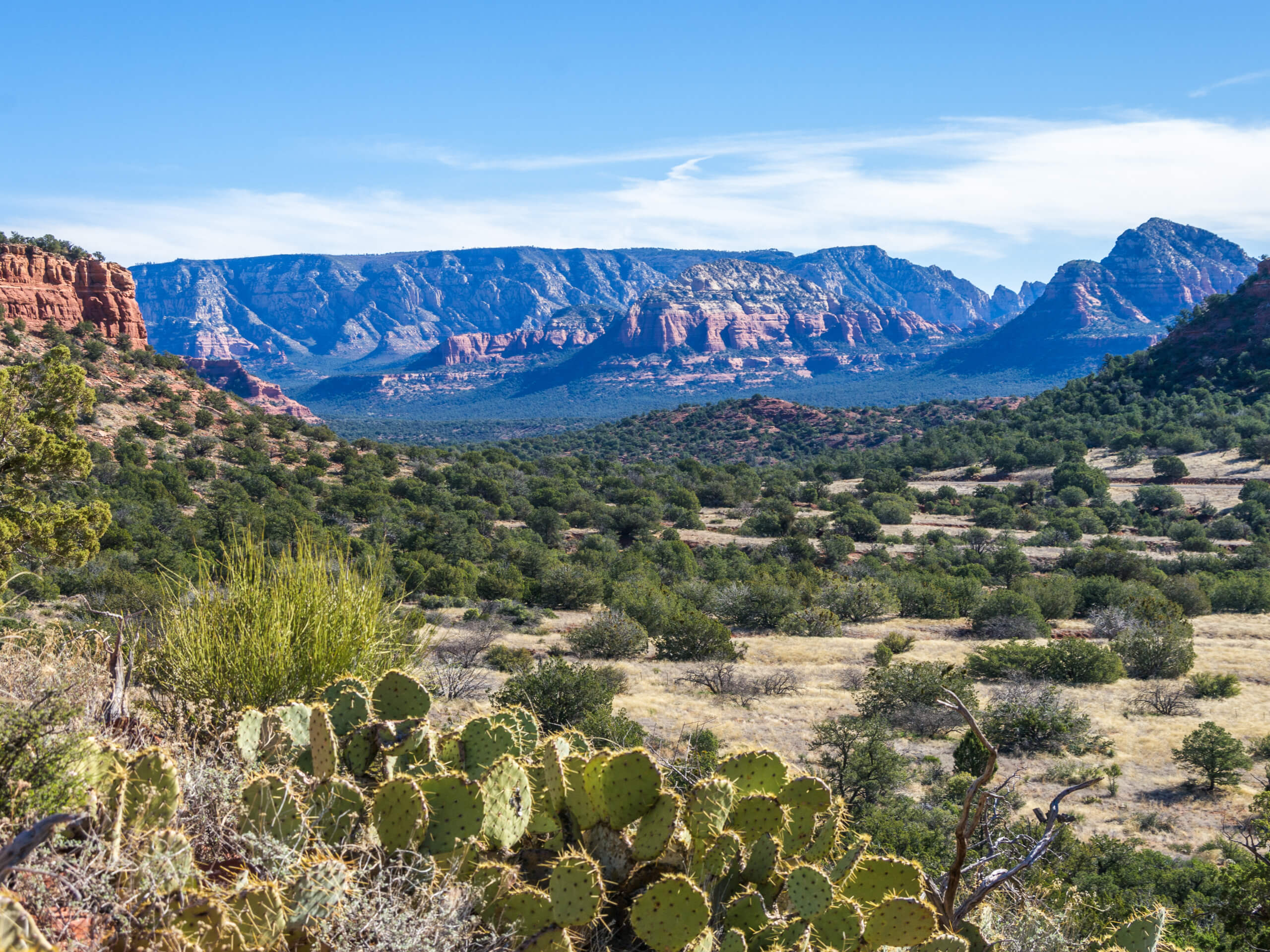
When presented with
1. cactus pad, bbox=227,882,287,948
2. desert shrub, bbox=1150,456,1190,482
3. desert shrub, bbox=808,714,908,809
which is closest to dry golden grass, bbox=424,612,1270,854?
desert shrub, bbox=808,714,908,809

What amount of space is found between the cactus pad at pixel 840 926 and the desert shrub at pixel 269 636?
333cm

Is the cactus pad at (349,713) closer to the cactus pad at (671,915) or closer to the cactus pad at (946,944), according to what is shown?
the cactus pad at (671,915)

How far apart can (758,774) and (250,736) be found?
2295 mm

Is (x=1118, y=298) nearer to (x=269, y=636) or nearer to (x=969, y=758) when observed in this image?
(x=969, y=758)

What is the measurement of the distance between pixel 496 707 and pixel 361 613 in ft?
4.32

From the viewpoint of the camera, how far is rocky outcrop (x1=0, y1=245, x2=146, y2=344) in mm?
37938

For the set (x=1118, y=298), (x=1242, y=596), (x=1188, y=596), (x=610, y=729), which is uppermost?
(x=1118, y=298)

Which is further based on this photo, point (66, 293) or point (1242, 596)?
point (66, 293)

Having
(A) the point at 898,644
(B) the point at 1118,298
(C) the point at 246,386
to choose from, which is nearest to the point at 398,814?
(A) the point at 898,644

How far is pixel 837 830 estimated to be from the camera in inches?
154

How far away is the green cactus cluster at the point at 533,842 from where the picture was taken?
2520 millimetres

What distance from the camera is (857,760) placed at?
36.2 ft

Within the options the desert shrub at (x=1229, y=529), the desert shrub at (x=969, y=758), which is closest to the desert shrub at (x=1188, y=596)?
the desert shrub at (x=1229, y=529)

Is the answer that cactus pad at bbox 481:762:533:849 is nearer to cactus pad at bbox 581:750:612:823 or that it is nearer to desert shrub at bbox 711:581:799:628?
cactus pad at bbox 581:750:612:823
